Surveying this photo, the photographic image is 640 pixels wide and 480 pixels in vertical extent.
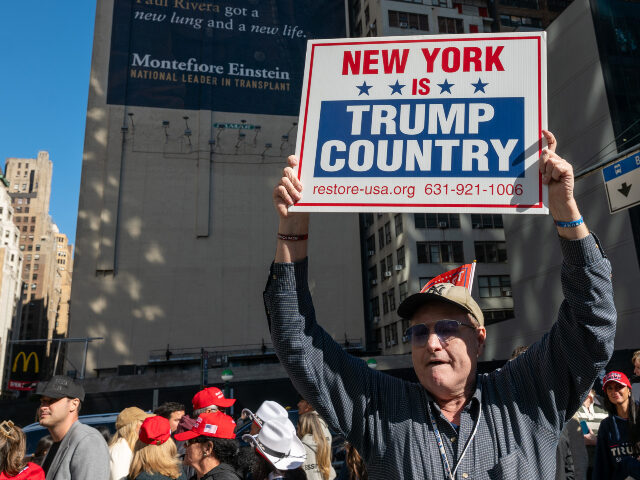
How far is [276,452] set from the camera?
4.71 m

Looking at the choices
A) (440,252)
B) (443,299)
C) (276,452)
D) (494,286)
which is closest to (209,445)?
(276,452)

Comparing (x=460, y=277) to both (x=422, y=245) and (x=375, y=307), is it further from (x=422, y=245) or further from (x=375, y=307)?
(x=375, y=307)

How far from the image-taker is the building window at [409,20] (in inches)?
2104

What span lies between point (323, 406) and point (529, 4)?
64.0m

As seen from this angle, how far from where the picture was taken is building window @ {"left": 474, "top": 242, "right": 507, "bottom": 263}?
50.1 meters

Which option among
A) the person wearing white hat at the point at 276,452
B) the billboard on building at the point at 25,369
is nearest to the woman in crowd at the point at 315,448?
the person wearing white hat at the point at 276,452

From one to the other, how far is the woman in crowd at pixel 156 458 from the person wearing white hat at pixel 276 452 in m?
0.68

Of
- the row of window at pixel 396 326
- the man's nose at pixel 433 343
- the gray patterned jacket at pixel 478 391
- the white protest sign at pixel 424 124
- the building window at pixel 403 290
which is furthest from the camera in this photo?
the building window at pixel 403 290

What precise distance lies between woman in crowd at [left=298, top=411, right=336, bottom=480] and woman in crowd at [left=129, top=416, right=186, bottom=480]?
58.8 inches

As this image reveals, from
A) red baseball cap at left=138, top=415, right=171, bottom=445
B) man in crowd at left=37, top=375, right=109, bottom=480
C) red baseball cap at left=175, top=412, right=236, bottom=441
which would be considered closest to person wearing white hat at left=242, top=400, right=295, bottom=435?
red baseball cap at left=175, top=412, right=236, bottom=441

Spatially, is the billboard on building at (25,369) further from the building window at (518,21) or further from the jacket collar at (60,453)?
the building window at (518,21)

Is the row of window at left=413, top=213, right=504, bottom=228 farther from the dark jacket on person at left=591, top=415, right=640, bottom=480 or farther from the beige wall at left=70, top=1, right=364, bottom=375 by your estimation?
the dark jacket on person at left=591, top=415, right=640, bottom=480

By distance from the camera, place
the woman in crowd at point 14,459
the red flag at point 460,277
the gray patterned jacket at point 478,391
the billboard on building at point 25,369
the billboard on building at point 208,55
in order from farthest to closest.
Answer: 1. the billboard on building at point 208,55
2. the billboard on building at point 25,369
3. the woman in crowd at point 14,459
4. the red flag at point 460,277
5. the gray patterned jacket at point 478,391

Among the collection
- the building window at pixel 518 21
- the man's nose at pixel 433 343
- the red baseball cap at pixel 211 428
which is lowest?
the red baseball cap at pixel 211 428
